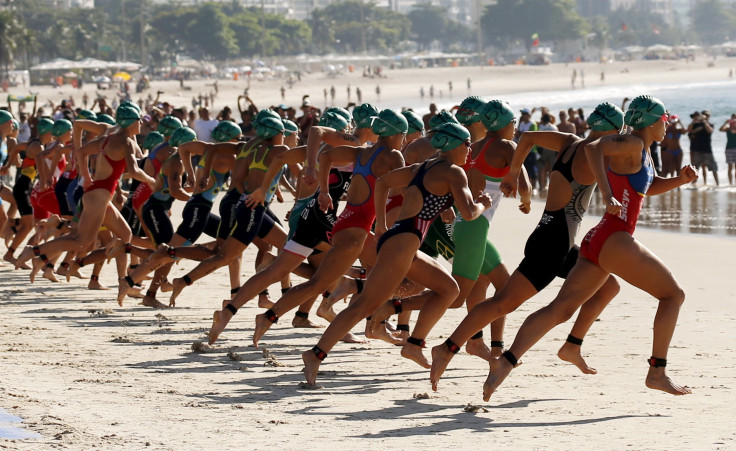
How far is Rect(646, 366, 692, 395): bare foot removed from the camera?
6.71 metres

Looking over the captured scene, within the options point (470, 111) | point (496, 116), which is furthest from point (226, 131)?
point (496, 116)

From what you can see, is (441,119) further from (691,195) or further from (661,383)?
(691,195)

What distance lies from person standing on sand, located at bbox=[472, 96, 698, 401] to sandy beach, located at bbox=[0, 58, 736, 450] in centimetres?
28

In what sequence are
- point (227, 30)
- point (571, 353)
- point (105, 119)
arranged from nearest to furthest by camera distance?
1. point (571, 353)
2. point (105, 119)
3. point (227, 30)

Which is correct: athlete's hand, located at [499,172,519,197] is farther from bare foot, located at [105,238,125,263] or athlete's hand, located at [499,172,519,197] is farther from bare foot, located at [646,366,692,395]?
bare foot, located at [105,238,125,263]

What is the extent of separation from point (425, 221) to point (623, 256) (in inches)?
45.8

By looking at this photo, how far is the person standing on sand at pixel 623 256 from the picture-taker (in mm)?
6562

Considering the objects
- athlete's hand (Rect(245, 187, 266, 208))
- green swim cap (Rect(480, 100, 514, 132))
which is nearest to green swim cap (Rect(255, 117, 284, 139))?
athlete's hand (Rect(245, 187, 266, 208))

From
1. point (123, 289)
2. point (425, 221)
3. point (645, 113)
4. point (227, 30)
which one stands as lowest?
point (123, 289)

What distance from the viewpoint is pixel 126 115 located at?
10.3 meters

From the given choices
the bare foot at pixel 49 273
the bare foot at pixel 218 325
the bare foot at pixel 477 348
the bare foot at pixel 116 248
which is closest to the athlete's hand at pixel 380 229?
the bare foot at pixel 477 348

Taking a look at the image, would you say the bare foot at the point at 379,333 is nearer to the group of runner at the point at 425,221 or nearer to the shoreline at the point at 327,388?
the group of runner at the point at 425,221

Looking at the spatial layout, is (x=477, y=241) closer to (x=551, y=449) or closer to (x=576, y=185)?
(x=576, y=185)

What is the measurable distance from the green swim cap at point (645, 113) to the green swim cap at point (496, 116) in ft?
3.28
